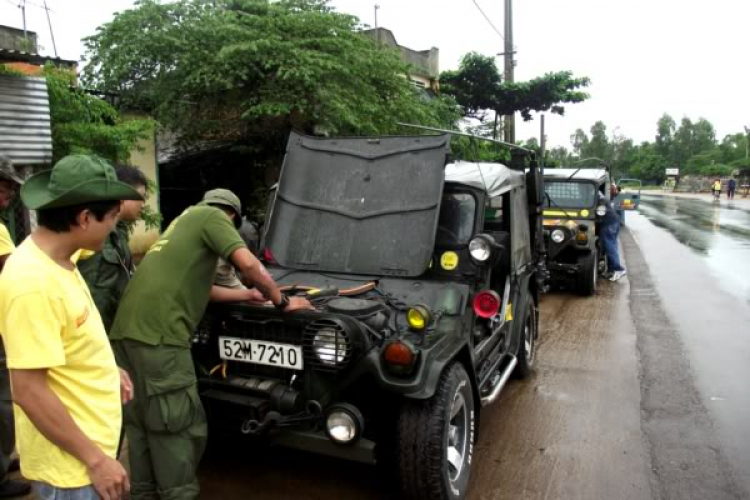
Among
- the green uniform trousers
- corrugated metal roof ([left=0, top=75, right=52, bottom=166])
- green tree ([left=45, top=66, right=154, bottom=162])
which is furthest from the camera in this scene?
green tree ([left=45, top=66, right=154, bottom=162])

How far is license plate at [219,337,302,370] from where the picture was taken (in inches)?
125

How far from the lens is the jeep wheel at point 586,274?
914cm

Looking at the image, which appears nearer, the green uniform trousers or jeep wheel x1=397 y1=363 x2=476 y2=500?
the green uniform trousers

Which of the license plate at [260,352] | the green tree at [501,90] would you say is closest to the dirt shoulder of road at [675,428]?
the license plate at [260,352]

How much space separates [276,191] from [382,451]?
234 cm

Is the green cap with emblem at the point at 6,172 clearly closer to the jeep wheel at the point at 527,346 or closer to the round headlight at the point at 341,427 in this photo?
the round headlight at the point at 341,427

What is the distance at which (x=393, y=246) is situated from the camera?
4.16 meters

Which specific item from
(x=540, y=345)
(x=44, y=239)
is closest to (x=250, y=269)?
(x=44, y=239)

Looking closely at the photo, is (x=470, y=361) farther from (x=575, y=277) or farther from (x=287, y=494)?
(x=575, y=277)

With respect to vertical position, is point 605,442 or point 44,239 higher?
point 44,239

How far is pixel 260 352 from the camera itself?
129 inches

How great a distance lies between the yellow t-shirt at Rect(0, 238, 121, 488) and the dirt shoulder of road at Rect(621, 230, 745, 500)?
3169 millimetres

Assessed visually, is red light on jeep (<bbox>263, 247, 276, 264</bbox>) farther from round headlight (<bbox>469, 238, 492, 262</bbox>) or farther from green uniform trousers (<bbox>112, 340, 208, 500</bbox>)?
green uniform trousers (<bbox>112, 340, 208, 500</bbox>)

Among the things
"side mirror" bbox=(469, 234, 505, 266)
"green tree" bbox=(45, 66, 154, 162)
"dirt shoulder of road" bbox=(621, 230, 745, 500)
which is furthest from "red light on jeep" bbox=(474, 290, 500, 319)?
"green tree" bbox=(45, 66, 154, 162)
